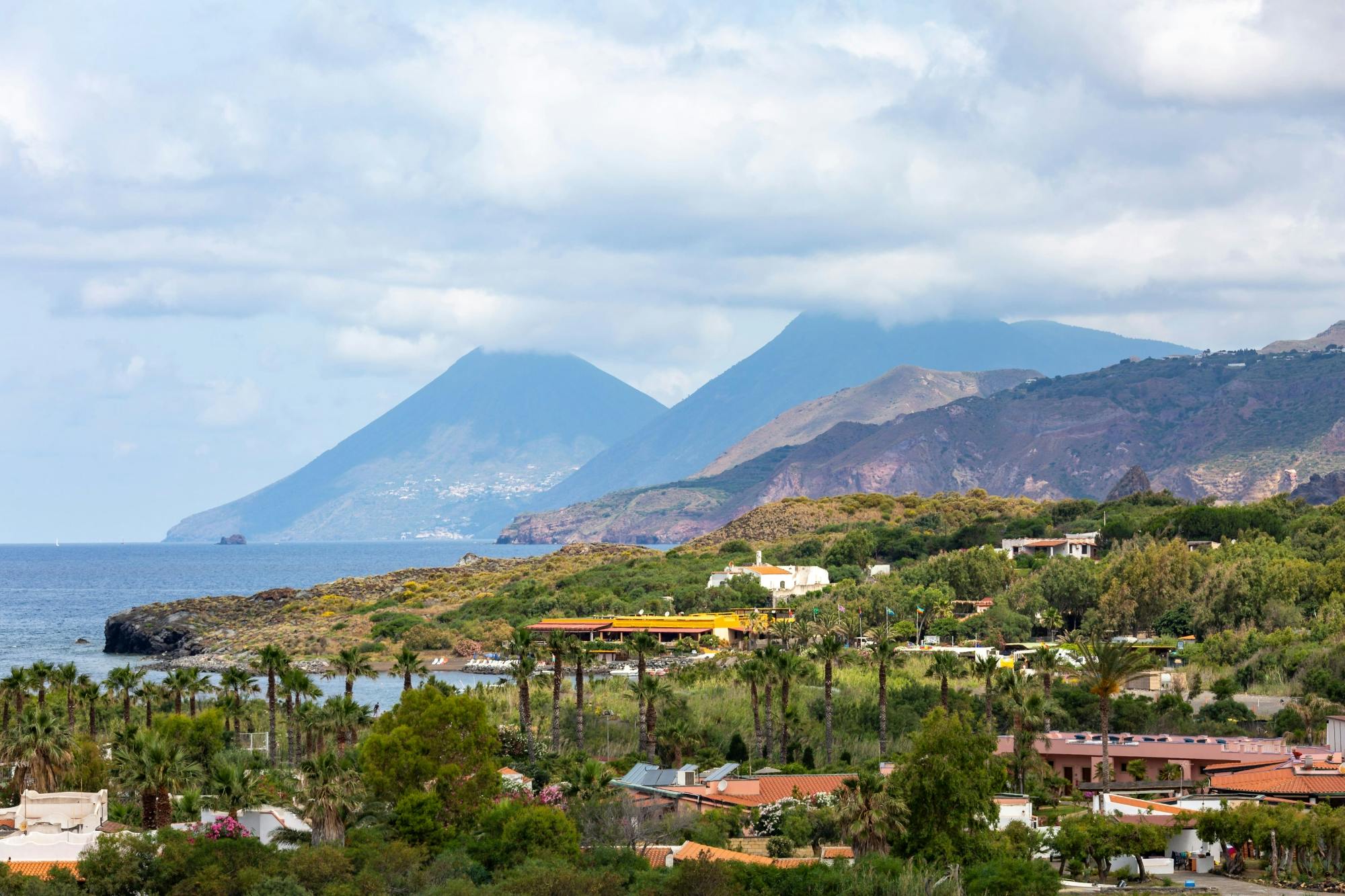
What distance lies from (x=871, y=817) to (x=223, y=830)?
1713cm

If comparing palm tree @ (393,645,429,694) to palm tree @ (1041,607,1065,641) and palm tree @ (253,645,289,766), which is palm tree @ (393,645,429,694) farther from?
palm tree @ (1041,607,1065,641)

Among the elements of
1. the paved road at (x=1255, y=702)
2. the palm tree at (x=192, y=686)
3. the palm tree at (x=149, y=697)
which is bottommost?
the paved road at (x=1255, y=702)

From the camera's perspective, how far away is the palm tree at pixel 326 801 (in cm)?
4397

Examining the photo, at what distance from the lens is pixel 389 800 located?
48.7 meters

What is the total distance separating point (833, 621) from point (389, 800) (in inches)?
2343

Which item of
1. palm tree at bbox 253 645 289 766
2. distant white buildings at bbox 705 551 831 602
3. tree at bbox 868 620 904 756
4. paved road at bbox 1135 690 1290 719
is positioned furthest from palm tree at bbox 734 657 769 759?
distant white buildings at bbox 705 551 831 602

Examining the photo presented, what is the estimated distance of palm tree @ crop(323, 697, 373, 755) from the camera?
186 ft

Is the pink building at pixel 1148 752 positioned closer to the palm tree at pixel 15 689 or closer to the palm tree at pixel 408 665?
the palm tree at pixel 408 665

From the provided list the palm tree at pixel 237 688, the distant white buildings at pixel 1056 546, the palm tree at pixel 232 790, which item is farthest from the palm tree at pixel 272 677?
the distant white buildings at pixel 1056 546

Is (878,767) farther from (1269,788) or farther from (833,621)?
(833,621)

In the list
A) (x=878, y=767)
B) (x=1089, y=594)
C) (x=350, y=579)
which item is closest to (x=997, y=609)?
(x=1089, y=594)

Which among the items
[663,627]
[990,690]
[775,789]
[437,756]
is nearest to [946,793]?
[775,789]

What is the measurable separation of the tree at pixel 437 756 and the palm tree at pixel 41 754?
9319 mm

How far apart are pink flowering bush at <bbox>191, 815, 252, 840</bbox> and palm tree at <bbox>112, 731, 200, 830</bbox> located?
4.53ft
